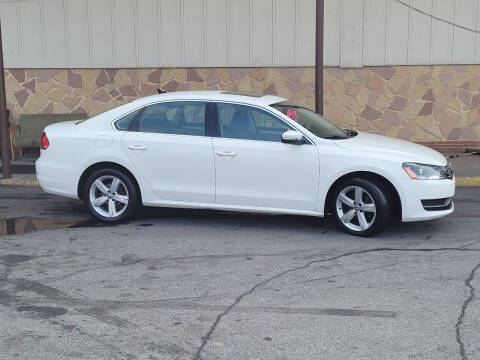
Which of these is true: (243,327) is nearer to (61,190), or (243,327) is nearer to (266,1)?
(61,190)

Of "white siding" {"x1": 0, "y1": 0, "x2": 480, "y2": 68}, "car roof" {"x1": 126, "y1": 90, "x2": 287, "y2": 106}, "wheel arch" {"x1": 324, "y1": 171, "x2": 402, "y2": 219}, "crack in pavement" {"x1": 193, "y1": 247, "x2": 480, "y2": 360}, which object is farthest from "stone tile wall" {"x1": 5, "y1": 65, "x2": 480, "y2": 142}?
"crack in pavement" {"x1": 193, "y1": 247, "x2": 480, "y2": 360}

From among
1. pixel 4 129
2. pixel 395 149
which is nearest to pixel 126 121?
pixel 395 149

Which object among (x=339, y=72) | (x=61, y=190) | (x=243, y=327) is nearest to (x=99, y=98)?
(x=339, y=72)

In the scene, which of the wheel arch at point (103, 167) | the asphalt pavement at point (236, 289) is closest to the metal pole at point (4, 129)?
the asphalt pavement at point (236, 289)

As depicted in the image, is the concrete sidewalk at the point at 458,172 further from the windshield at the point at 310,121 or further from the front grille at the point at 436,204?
the front grille at the point at 436,204

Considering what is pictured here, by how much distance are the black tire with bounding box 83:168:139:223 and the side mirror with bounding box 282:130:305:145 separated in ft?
6.49

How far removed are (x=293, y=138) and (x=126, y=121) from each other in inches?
83.6

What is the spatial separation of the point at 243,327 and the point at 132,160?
354 centimetres

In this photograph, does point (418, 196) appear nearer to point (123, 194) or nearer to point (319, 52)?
point (123, 194)

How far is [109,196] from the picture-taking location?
26.5 ft

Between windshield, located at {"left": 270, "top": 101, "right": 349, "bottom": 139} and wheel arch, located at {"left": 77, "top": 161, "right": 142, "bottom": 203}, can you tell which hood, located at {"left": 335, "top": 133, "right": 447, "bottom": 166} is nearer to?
windshield, located at {"left": 270, "top": 101, "right": 349, "bottom": 139}

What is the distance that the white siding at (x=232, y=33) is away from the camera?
1344 centimetres

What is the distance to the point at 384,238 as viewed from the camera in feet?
24.2

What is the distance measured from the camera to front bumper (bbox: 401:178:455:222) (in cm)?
711
